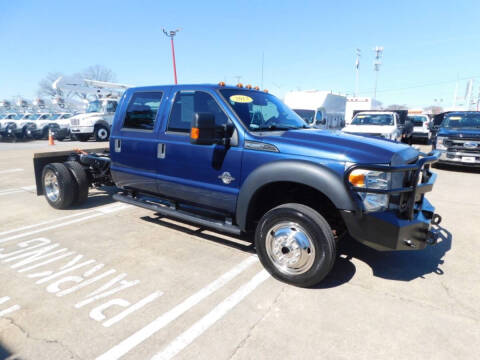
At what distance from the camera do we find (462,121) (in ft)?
33.4

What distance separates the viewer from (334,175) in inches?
105

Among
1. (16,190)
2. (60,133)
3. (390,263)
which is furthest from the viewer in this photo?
(60,133)

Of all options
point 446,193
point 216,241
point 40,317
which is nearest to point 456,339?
point 216,241

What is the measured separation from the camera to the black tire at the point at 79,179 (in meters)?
5.15

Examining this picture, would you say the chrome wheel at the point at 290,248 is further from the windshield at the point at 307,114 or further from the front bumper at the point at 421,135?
the front bumper at the point at 421,135

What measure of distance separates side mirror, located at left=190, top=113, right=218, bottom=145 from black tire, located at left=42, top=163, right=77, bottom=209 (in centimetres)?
303

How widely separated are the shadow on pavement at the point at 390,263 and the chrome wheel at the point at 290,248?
31cm

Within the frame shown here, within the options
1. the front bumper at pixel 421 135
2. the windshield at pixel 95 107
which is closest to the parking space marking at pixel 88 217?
the windshield at pixel 95 107

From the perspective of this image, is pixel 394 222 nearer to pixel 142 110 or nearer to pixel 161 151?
pixel 161 151

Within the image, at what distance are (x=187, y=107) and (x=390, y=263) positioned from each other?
2.92 m

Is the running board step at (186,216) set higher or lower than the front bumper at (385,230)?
lower

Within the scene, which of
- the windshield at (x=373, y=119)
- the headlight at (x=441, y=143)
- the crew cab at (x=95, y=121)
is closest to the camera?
the headlight at (x=441, y=143)

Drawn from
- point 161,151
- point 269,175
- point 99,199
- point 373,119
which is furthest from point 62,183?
point 373,119

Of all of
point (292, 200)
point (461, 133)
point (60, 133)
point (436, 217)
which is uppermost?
point (461, 133)
